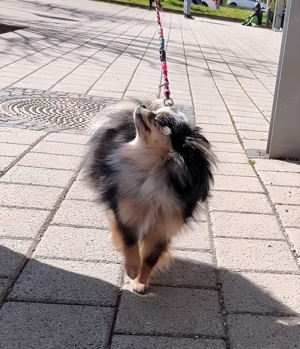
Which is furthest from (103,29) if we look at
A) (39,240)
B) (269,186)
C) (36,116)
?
(39,240)

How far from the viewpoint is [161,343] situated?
257 centimetres

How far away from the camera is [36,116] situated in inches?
257

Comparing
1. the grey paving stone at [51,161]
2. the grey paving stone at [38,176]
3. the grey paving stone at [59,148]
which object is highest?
the grey paving stone at [38,176]

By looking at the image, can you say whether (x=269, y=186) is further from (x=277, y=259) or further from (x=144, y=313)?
(x=144, y=313)

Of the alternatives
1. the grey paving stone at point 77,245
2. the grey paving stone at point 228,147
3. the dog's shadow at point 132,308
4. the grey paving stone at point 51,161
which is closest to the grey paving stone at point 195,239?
the dog's shadow at point 132,308

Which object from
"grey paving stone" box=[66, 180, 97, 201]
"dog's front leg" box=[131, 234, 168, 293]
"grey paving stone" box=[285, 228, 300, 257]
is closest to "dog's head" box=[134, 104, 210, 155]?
"dog's front leg" box=[131, 234, 168, 293]

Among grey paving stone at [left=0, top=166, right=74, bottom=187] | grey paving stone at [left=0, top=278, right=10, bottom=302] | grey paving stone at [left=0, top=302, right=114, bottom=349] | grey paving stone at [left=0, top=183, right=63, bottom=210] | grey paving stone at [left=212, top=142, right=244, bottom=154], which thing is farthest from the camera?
grey paving stone at [left=212, top=142, right=244, bottom=154]

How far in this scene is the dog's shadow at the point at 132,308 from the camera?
8.48 ft

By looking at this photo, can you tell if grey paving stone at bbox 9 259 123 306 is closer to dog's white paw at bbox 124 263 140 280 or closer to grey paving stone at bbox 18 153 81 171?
dog's white paw at bbox 124 263 140 280

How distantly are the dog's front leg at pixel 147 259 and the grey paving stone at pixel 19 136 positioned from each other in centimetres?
284

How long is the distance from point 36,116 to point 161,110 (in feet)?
13.4

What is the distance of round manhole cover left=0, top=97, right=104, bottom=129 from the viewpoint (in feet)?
21.0

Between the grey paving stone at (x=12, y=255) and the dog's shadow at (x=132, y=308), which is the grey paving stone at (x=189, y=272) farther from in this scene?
the grey paving stone at (x=12, y=255)

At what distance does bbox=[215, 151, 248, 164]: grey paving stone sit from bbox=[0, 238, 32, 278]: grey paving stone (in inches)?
105
